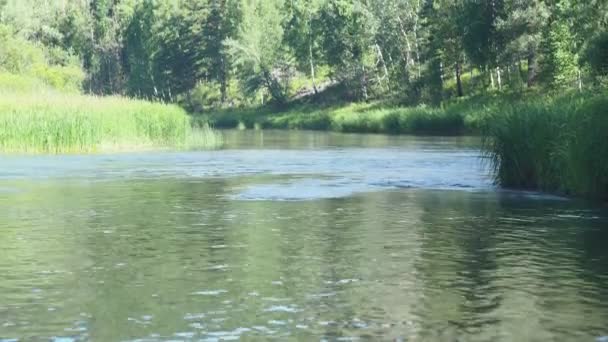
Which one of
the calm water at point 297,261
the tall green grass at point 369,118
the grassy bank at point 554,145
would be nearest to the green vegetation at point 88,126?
the calm water at point 297,261

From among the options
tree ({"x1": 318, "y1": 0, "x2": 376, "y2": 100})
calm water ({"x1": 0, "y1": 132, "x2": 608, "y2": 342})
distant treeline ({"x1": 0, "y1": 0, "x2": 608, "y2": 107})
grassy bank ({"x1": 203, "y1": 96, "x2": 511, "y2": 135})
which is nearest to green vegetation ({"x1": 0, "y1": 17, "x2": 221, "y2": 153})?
calm water ({"x1": 0, "y1": 132, "x2": 608, "y2": 342})

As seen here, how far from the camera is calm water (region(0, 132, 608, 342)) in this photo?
35.3ft

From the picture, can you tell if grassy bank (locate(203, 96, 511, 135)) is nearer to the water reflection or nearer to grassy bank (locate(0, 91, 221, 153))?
grassy bank (locate(0, 91, 221, 153))

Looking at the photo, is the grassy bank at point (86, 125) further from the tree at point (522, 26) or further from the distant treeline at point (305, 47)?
the tree at point (522, 26)

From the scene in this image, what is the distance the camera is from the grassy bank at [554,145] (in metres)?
21.8

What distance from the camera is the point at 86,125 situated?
41938mm

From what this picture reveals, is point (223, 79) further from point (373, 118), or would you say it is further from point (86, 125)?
point (86, 125)

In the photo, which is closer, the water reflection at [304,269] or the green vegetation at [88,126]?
the water reflection at [304,269]

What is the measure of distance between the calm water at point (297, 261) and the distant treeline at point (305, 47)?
68.9ft

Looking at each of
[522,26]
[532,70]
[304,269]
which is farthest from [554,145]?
[532,70]

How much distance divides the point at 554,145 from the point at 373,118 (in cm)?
5054

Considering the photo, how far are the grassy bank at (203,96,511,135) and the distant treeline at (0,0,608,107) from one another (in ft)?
13.0

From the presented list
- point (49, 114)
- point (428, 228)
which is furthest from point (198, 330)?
point (49, 114)

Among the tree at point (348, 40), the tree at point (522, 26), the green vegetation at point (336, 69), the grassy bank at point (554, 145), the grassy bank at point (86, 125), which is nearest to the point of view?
the grassy bank at point (554, 145)
